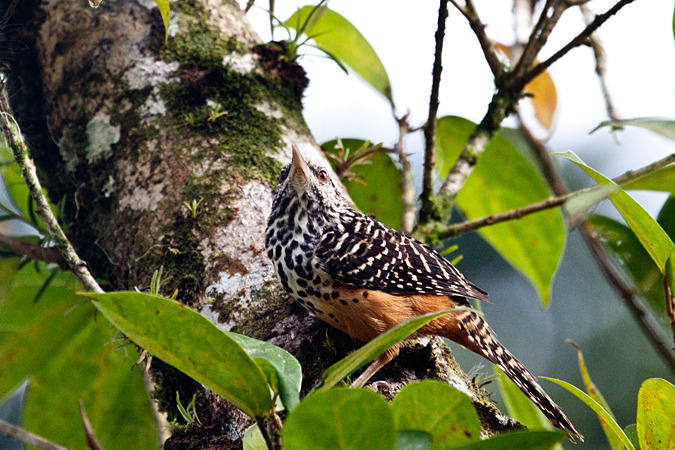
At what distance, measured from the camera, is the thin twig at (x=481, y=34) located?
230 centimetres

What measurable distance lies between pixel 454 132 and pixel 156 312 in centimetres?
208

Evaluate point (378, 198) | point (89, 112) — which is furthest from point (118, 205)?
point (378, 198)

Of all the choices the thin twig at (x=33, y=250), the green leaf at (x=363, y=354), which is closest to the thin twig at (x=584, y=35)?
the green leaf at (x=363, y=354)

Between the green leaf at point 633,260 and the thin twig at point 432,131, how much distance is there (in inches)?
23.3

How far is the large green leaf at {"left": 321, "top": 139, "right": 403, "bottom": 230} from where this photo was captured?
2.57 meters

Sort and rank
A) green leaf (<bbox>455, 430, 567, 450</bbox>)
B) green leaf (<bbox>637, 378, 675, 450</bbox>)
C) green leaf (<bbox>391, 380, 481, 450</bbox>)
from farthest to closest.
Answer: green leaf (<bbox>637, 378, 675, 450</bbox>) → green leaf (<bbox>391, 380, 481, 450</bbox>) → green leaf (<bbox>455, 430, 567, 450</bbox>)

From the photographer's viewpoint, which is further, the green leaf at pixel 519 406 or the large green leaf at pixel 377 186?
the large green leaf at pixel 377 186

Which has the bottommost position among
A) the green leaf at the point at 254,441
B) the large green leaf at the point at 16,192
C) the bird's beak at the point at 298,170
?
the large green leaf at the point at 16,192

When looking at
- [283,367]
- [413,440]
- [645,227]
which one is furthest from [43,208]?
[645,227]

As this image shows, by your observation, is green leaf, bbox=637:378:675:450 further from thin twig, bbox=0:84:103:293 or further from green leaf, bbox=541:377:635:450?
thin twig, bbox=0:84:103:293

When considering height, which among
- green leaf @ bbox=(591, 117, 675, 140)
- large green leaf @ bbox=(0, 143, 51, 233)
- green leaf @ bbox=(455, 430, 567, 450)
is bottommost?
large green leaf @ bbox=(0, 143, 51, 233)

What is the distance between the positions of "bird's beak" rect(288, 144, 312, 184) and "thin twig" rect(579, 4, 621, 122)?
131 centimetres

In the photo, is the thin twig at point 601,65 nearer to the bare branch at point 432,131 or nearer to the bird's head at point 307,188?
the bare branch at point 432,131

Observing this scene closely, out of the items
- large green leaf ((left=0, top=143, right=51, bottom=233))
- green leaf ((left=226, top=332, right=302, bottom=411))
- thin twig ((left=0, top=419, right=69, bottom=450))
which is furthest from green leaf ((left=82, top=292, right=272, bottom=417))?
large green leaf ((left=0, top=143, right=51, bottom=233))
